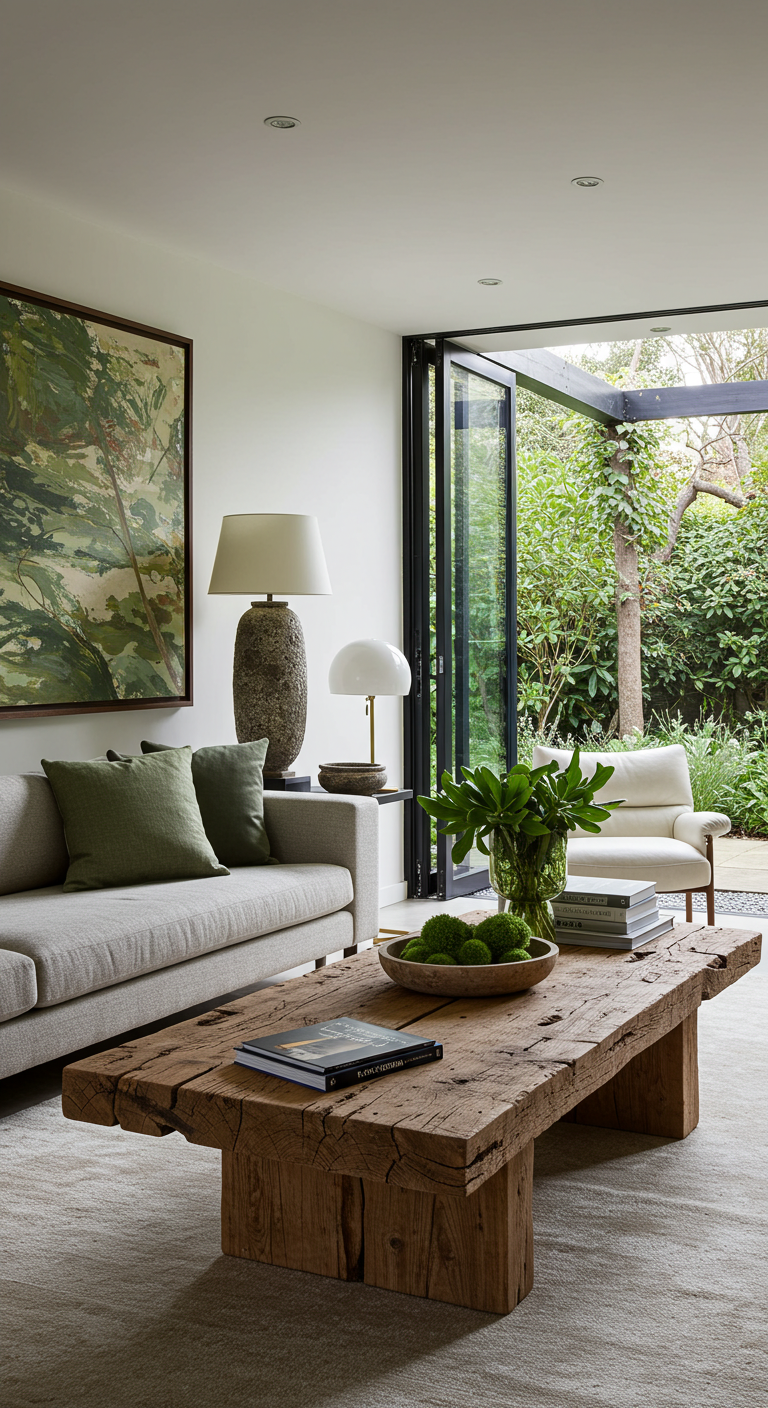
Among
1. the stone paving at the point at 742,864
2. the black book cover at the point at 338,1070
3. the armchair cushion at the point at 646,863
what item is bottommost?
the stone paving at the point at 742,864

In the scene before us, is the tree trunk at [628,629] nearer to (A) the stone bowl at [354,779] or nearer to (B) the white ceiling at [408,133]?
(B) the white ceiling at [408,133]

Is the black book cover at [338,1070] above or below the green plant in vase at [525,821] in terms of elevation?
below

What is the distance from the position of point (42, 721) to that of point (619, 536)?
5.59 m

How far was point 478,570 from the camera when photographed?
6.25 m

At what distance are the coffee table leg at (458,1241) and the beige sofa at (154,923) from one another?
1.09m

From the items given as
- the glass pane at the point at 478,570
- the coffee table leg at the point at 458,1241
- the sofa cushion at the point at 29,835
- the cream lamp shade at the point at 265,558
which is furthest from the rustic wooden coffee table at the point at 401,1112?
the glass pane at the point at 478,570

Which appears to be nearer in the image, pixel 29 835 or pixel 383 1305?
pixel 383 1305

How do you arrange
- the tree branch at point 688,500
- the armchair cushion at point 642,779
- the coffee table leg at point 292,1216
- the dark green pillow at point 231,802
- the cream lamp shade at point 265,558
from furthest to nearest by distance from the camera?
the tree branch at point 688,500 < the armchair cushion at point 642,779 < the cream lamp shade at point 265,558 < the dark green pillow at point 231,802 < the coffee table leg at point 292,1216

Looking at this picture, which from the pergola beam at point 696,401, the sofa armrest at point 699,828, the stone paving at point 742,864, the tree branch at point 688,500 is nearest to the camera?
the sofa armrest at point 699,828

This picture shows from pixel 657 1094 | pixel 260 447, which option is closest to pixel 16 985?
pixel 657 1094

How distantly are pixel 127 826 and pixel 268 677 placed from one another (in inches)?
38.6

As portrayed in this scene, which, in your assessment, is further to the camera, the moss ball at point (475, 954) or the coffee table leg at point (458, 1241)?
the moss ball at point (475, 954)

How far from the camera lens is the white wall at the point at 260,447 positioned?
4.09m

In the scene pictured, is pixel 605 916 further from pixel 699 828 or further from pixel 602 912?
pixel 699 828
